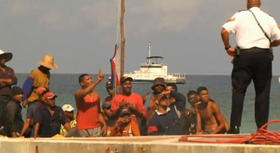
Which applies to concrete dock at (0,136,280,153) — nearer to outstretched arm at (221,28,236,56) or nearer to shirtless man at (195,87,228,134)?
outstretched arm at (221,28,236,56)

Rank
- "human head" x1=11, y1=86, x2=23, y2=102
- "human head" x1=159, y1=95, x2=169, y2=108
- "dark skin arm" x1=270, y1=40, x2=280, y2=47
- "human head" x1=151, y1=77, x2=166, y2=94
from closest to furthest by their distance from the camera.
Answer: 1. "dark skin arm" x1=270, y1=40, x2=280, y2=47
2. "human head" x1=11, y1=86, x2=23, y2=102
3. "human head" x1=159, y1=95, x2=169, y2=108
4. "human head" x1=151, y1=77, x2=166, y2=94

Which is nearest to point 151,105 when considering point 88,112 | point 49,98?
point 88,112

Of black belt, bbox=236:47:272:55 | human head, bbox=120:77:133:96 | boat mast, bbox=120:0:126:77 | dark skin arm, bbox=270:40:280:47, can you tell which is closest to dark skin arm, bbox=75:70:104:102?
human head, bbox=120:77:133:96

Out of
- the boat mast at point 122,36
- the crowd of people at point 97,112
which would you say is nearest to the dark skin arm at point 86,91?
the crowd of people at point 97,112

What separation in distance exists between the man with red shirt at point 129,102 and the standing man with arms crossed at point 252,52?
8.69 ft

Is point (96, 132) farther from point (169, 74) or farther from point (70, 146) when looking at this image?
point (169, 74)

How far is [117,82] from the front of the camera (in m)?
16.5

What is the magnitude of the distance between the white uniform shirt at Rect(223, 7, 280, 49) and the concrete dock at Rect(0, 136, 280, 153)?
5.26ft

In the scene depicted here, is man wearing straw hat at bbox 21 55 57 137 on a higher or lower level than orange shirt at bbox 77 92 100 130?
higher

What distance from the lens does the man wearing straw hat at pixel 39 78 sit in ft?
46.0

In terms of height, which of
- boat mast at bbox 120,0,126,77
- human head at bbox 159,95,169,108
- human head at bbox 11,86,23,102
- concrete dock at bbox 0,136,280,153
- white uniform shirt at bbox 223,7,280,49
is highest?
boat mast at bbox 120,0,126,77

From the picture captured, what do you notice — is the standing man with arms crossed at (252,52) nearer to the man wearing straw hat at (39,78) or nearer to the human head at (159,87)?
the human head at (159,87)

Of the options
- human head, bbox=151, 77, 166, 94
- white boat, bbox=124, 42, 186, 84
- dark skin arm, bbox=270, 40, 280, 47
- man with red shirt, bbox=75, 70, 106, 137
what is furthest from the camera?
white boat, bbox=124, 42, 186, 84

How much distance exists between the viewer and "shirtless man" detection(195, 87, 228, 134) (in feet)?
44.5
